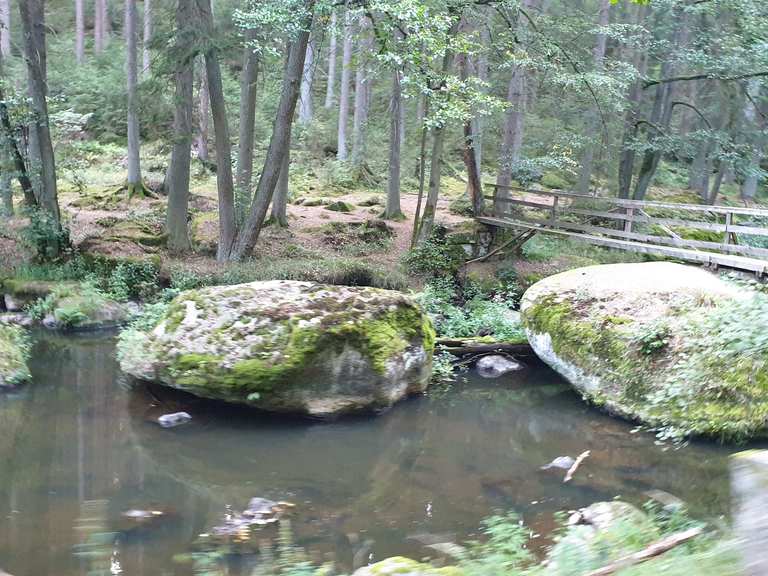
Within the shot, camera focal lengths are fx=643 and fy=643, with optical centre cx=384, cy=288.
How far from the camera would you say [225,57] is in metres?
14.4

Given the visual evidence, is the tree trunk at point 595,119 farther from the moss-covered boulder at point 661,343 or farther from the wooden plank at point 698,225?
the moss-covered boulder at point 661,343

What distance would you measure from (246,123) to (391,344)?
9.16 meters

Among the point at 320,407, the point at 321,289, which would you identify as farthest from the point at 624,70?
the point at 320,407

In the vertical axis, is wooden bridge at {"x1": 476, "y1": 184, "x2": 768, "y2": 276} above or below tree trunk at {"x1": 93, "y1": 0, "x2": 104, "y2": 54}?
below

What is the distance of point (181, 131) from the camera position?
→ 50.0ft

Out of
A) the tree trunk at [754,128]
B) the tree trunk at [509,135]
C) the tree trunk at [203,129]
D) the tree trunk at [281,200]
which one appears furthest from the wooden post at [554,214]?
the tree trunk at [203,129]

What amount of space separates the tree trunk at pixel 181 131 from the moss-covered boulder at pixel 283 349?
696 cm

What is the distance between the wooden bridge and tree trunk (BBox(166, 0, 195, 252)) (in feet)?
24.8

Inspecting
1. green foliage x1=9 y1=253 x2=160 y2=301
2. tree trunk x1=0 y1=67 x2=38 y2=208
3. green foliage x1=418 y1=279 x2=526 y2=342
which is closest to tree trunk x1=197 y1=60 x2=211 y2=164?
tree trunk x1=0 y1=67 x2=38 y2=208

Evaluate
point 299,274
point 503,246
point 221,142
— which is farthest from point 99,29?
point 503,246

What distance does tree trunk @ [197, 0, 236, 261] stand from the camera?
1376 centimetres

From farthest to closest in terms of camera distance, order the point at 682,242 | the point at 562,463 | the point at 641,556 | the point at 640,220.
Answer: the point at 640,220 → the point at 682,242 → the point at 562,463 → the point at 641,556

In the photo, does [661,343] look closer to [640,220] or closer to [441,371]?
[441,371]

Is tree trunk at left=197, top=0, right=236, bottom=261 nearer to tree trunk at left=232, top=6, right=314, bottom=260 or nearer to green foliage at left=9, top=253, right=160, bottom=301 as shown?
tree trunk at left=232, top=6, right=314, bottom=260
